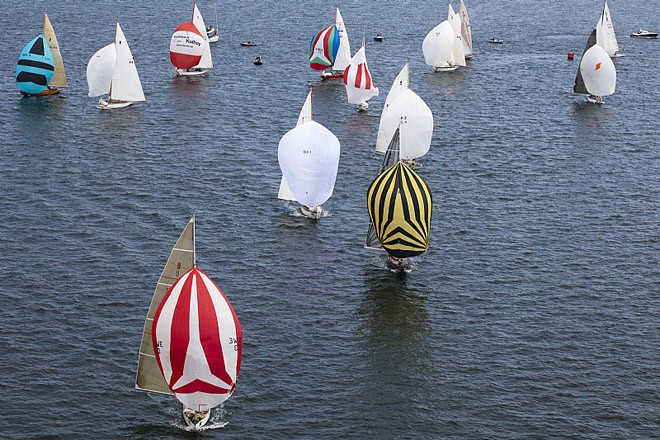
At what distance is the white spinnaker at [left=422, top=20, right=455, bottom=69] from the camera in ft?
542

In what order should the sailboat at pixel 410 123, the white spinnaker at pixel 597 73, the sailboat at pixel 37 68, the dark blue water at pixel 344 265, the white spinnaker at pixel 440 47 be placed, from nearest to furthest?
the dark blue water at pixel 344 265 < the sailboat at pixel 410 123 < the sailboat at pixel 37 68 < the white spinnaker at pixel 597 73 < the white spinnaker at pixel 440 47

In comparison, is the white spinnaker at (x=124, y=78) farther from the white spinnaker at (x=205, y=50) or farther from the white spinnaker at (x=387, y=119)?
the white spinnaker at (x=387, y=119)

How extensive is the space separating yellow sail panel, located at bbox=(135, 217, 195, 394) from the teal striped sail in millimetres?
81482

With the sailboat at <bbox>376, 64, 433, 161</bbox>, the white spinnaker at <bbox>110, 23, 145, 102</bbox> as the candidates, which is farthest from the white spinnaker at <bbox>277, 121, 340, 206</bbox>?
the white spinnaker at <bbox>110, 23, 145, 102</bbox>

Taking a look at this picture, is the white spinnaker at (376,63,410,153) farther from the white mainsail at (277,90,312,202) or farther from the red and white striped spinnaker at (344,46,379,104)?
the white mainsail at (277,90,312,202)

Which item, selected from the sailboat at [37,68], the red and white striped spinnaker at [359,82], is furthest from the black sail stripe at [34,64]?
the red and white striped spinnaker at [359,82]

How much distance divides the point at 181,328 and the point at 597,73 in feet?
315

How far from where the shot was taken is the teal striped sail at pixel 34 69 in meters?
144

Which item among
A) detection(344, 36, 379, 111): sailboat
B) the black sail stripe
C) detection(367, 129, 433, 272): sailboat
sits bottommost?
detection(367, 129, 433, 272): sailboat

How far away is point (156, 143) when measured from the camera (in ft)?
422

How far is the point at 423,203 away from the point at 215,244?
2001 centimetres

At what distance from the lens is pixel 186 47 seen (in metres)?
158

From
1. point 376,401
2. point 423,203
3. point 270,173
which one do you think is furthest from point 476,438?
point 270,173

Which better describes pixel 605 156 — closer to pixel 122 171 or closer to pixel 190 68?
pixel 122 171
